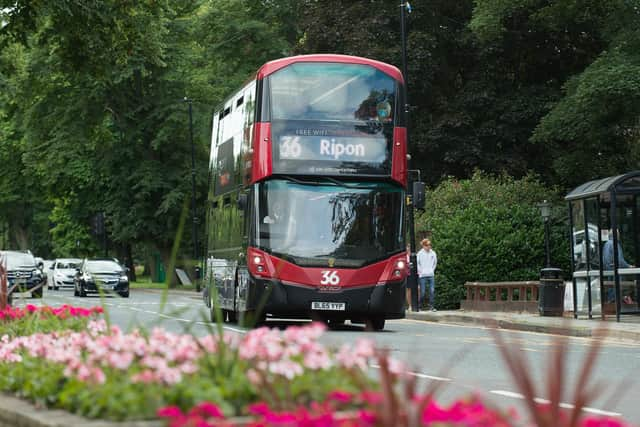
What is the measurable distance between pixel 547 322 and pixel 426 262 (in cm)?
690

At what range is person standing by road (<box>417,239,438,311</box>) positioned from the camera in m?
33.6

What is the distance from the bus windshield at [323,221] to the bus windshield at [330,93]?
115cm

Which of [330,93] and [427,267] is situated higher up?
[330,93]

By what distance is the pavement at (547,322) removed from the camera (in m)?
23.7

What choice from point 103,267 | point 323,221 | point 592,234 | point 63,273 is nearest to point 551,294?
point 592,234

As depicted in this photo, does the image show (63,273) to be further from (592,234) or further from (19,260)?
(592,234)

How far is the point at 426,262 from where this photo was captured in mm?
33719

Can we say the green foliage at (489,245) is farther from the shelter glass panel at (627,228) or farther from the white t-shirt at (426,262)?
the shelter glass panel at (627,228)

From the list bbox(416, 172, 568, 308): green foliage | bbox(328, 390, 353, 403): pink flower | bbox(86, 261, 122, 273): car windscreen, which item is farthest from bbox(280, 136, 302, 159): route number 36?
bbox(86, 261, 122, 273): car windscreen

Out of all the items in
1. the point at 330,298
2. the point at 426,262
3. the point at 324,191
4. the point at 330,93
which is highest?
the point at 330,93

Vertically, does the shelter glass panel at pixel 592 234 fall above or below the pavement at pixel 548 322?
above

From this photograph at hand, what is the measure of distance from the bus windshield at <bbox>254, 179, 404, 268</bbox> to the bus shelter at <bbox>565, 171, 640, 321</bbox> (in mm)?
5288

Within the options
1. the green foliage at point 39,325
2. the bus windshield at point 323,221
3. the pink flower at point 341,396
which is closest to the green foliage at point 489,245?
the bus windshield at point 323,221

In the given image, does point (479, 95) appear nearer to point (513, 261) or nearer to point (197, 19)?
point (513, 261)
